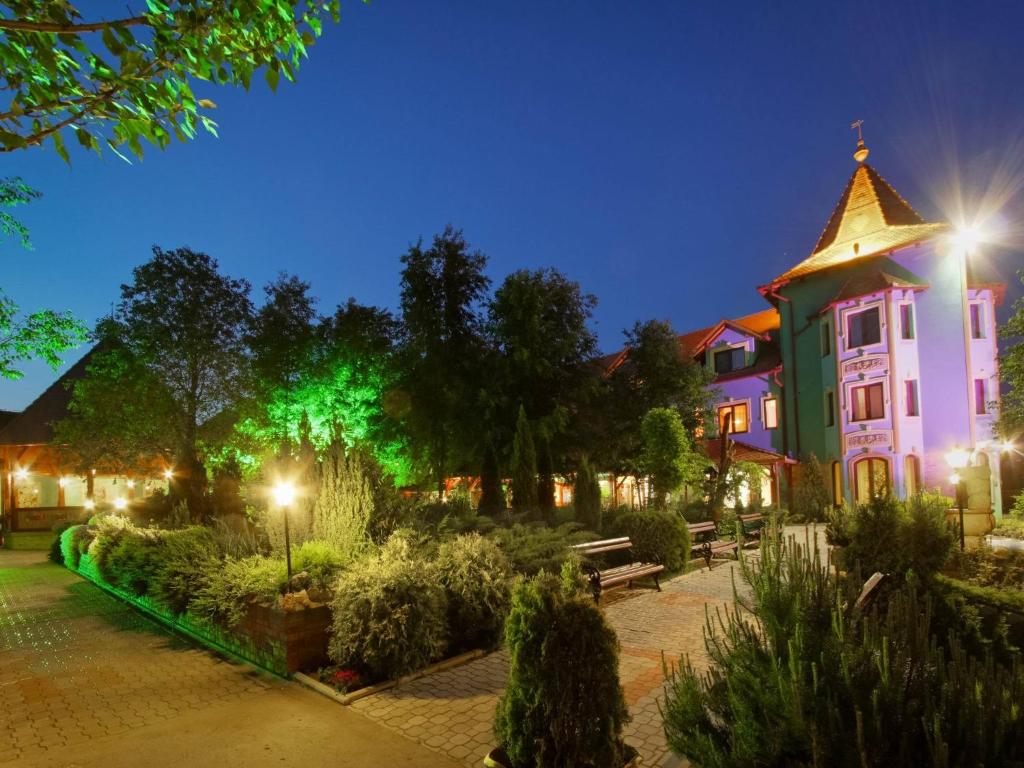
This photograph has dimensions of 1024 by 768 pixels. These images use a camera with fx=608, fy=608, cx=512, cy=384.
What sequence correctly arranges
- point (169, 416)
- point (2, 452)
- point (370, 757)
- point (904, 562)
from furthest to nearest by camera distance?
1. point (2, 452)
2. point (169, 416)
3. point (904, 562)
4. point (370, 757)

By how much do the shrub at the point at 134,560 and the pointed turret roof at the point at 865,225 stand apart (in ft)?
86.4

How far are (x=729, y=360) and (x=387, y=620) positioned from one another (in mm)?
27352

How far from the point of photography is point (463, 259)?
21125 millimetres

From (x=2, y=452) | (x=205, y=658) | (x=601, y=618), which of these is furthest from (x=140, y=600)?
(x=2, y=452)

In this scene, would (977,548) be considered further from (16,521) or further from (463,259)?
(16,521)

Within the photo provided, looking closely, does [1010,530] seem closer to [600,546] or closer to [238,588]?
[600,546]

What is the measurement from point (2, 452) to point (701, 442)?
91.1 ft

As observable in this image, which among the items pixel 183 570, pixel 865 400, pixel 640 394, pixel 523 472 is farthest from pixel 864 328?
pixel 183 570

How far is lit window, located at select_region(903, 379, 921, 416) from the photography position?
905 inches

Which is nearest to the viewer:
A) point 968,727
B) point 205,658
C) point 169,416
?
point 968,727

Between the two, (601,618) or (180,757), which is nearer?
(601,618)

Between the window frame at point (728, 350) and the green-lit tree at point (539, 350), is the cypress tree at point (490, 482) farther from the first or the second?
the window frame at point (728, 350)

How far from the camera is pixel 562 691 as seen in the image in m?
3.63

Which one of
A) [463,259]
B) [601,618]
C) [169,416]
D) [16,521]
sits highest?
[463,259]
